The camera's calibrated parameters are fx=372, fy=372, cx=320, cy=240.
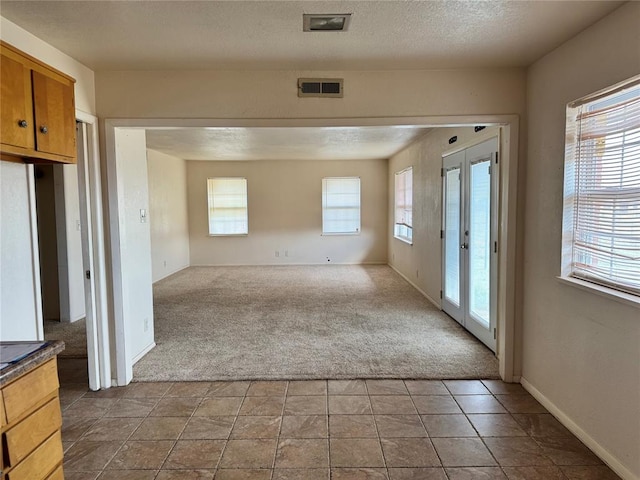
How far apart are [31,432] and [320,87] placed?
98.6 inches

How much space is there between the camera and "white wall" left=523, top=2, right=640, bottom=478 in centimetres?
183

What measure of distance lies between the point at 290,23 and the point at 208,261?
23.5ft

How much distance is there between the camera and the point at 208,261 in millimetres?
8562

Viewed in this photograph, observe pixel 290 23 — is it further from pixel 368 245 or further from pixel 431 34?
pixel 368 245

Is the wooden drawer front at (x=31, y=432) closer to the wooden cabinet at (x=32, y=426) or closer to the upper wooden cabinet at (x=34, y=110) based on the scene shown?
the wooden cabinet at (x=32, y=426)

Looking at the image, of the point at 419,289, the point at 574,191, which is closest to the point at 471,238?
the point at 574,191

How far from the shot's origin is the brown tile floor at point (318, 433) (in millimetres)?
1946

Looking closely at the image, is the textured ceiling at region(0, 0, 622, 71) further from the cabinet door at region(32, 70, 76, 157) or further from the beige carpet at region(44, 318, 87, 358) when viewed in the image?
the beige carpet at region(44, 318, 87, 358)

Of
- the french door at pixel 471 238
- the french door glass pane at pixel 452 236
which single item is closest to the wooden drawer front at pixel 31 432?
the french door at pixel 471 238

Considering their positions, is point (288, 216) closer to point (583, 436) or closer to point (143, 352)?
point (143, 352)

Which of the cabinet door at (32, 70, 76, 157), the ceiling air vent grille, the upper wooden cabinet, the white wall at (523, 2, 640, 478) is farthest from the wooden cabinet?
the white wall at (523, 2, 640, 478)

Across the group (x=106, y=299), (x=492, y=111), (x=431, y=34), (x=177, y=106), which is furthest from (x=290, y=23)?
(x=106, y=299)

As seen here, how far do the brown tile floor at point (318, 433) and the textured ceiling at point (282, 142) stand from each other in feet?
9.70

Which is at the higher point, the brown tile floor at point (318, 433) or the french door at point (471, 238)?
the french door at point (471, 238)
